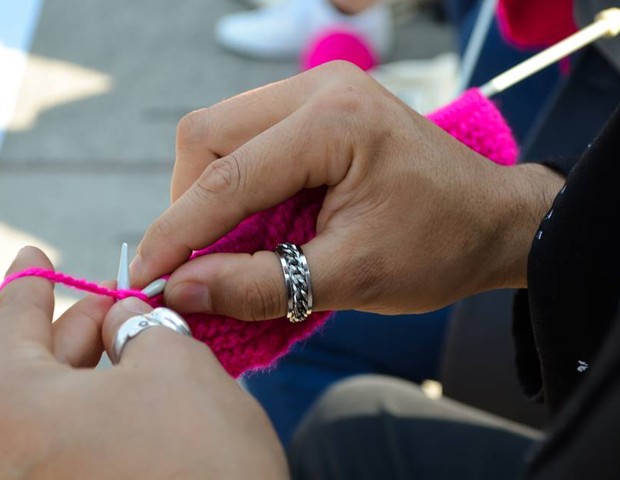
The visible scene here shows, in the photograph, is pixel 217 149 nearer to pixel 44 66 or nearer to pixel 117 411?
pixel 117 411

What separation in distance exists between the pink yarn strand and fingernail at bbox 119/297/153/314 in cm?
2

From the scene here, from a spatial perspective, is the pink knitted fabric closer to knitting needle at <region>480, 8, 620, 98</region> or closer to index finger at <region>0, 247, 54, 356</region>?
knitting needle at <region>480, 8, 620, 98</region>

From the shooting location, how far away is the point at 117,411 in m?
0.47

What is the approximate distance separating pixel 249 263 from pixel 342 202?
98 millimetres

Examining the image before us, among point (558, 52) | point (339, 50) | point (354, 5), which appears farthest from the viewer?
point (354, 5)

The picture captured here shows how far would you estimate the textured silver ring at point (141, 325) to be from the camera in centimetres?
55

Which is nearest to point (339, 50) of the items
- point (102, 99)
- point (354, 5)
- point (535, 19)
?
point (354, 5)

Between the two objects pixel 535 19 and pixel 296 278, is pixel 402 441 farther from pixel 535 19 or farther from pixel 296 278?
pixel 535 19

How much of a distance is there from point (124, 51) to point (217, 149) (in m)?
1.64

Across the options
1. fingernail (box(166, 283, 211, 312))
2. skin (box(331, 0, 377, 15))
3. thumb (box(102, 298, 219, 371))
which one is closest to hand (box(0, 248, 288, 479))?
thumb (box(102, 298, 219, 371))

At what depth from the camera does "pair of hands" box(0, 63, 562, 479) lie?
1.54 feet

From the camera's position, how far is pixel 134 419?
470 millimetres

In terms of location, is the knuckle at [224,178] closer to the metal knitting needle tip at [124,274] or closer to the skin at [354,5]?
the metal knitting needle tip at [124,274]

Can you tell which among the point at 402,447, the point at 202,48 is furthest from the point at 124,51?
the point at 402,447
